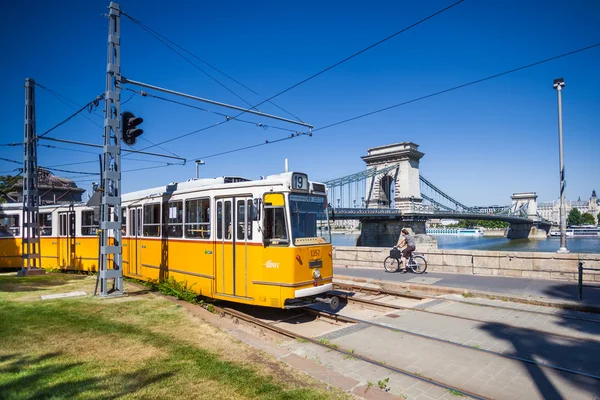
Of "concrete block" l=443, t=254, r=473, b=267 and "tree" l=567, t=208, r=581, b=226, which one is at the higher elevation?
"concrete block" l=443, t=254, r=473, b=267

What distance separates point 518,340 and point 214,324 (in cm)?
549

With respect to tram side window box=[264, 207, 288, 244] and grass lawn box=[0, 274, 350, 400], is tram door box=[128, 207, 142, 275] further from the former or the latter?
tram side window box=[264, 207, 288, 244]

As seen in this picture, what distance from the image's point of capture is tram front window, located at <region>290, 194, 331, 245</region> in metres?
8.18

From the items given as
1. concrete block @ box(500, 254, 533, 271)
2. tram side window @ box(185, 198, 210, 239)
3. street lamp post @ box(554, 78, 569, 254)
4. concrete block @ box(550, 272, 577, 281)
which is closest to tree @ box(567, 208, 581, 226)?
street lamp post @ box(554, 78, 569, 254)

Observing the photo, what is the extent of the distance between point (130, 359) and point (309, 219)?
14.2 ft

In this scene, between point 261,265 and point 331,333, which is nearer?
point 331,333

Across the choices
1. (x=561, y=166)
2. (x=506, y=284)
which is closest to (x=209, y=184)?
(x=506, y=284)

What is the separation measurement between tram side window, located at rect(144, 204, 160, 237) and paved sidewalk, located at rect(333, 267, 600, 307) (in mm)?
6959

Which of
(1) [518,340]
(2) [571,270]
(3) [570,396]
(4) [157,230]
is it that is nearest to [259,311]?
(4) [157,230]

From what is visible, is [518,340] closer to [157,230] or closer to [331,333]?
[331,333]

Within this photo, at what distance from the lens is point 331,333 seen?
24.7 ft

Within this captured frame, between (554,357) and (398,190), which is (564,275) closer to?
(554,357)

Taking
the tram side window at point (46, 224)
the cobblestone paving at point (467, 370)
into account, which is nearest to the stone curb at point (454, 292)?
the cobblestone paving at point (467, 370)

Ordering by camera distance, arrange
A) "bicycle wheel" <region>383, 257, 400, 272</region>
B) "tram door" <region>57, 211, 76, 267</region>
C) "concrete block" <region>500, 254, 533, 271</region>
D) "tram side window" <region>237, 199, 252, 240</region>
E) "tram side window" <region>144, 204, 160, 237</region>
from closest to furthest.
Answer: "tram side window" <region>237, 199, 252, 240</region>
"tram side window" <region>144, 204, 160, 237</region>
"concrete block" <region>500, 254, 533, 271</region>
"bicycle wheel" <region>383, 257, 400, 272</region>
"tram door" <region>57, 211, 76, 267</region>
